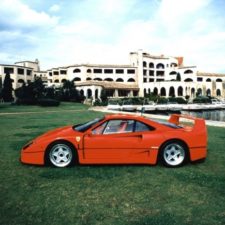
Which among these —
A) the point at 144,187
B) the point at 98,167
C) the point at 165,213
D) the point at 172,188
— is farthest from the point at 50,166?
the point at 165,213

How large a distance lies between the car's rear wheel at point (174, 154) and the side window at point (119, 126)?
94 centimetres

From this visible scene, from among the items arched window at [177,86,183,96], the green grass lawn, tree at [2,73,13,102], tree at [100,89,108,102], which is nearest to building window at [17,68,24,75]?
tree at [2,73,13,102]

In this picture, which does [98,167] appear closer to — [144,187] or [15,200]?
[144,187]

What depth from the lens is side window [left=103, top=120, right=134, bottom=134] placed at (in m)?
6.71

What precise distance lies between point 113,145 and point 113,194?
Answer: 5.39 feet

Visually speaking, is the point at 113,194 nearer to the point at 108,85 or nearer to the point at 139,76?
the point at 108,85

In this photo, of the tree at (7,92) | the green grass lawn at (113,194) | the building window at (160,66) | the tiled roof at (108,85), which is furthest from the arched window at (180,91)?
the green grass lawn at (113,194)

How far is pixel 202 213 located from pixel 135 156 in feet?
Answer: 8.28

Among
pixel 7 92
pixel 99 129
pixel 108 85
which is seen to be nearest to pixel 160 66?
pixel 108 85

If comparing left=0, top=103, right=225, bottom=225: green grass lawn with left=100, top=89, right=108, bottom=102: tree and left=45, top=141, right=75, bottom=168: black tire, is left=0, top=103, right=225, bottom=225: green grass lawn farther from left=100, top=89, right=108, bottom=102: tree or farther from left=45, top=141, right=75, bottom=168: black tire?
left=100, top=89, right=108, bottom=102: tree

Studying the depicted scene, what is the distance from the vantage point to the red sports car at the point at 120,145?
6520 millimetres

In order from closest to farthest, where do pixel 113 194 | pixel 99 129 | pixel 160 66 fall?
1. pixel 113 194
2. pixel 99 129
3. pixel 160 66

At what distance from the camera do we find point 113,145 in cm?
650

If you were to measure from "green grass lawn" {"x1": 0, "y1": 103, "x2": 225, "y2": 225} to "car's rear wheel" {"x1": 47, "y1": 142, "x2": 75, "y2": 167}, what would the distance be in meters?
0.19
